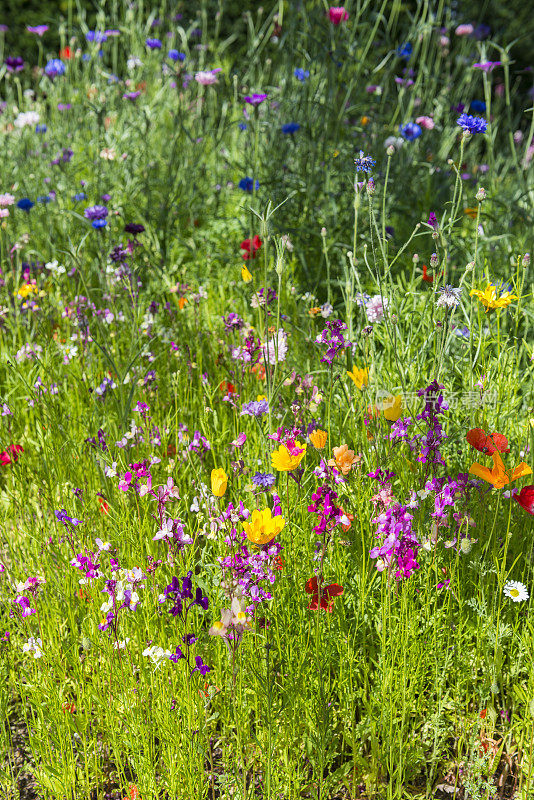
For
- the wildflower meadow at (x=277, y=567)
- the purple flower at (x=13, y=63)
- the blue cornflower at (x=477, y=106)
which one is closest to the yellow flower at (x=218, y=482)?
the wildflower meadow at (x=277, y=567)

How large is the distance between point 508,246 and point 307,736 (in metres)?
2.39

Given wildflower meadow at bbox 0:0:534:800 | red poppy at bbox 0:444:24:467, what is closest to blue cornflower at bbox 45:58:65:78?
wildflower meadow at bbox 0:0:534:800

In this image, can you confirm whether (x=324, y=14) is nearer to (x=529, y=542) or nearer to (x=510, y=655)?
(x=529, y=542)

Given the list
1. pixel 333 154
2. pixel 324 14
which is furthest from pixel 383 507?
pixel 324 14

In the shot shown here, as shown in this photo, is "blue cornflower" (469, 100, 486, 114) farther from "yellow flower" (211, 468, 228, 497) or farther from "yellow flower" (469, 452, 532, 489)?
"yellow flower" (211, 468, 228, 497)

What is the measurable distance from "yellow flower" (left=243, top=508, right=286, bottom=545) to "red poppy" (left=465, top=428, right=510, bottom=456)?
0.49 meters

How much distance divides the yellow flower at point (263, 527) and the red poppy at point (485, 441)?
1.61ft

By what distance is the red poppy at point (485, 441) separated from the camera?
1530 millimetres

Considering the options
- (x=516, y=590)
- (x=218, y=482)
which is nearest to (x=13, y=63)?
(x=218, y=482)

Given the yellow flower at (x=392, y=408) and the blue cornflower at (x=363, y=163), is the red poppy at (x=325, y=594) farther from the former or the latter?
the blue cornflower at (x=363, y=163)

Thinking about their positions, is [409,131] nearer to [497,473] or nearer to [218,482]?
[497,473]

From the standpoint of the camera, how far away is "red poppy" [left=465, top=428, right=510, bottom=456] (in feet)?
5.02

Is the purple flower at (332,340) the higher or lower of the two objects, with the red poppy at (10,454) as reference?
higher

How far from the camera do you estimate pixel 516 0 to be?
7.05 meters
